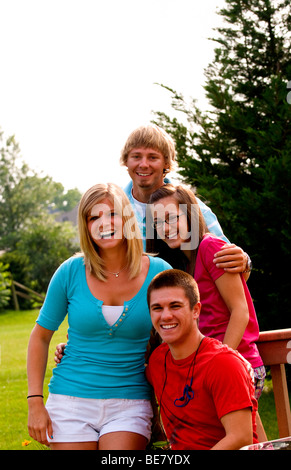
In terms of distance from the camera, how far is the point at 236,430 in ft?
6.07

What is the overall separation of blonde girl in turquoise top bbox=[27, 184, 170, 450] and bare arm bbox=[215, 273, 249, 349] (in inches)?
12.0

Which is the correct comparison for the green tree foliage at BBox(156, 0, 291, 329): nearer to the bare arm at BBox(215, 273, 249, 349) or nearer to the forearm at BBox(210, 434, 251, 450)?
the bare arm at BBox(215, 273, 249, 349)

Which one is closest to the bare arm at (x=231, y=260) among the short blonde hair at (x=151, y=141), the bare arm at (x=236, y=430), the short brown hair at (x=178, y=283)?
the short brown hair at (x=178, y=283)

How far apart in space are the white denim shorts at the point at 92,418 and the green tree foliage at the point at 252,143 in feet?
8.62

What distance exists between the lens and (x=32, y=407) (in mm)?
2320

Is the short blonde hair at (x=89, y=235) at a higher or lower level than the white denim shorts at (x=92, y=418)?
higher

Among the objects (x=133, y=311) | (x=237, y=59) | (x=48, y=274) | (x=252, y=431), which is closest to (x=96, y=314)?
(x=133, y=311)

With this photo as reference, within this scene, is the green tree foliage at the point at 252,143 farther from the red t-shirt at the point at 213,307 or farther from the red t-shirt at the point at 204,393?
the red t-shirt at the point at 204,393

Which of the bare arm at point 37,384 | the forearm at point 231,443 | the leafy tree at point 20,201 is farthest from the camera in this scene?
the leafy tree at point 20,201

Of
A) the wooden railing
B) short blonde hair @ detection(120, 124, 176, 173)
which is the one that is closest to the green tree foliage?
short blonde hair @ detection(120, 124, 176, 173)

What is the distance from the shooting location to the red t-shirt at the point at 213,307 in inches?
94.7

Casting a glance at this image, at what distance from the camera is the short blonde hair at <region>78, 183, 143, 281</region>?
8.07 feet
